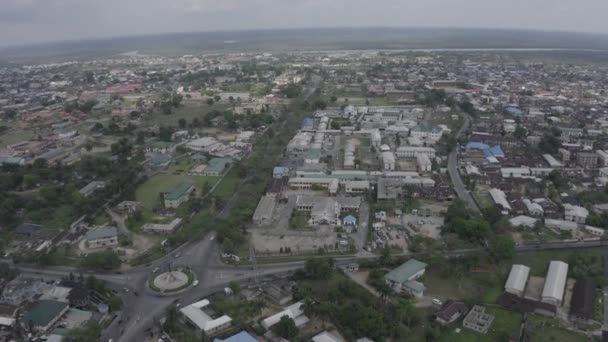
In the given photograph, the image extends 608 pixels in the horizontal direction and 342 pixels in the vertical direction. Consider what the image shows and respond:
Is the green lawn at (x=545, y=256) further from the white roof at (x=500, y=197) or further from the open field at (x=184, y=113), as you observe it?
the open field at (x=184, y=113)

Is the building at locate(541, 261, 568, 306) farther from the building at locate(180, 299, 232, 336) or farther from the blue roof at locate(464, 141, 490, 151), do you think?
the blue roof at locate(464, 141, 490, 151)

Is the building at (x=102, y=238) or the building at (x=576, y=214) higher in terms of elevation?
the building at (x=576, y=214)

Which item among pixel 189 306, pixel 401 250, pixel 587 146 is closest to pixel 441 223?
pixel 401 250

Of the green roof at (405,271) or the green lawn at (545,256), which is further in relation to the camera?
the green lawn at (545,256)

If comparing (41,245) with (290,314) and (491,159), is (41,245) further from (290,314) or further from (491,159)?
(491,159)

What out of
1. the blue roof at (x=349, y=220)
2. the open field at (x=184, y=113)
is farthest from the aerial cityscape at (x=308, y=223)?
the open field at (x=184, y=113)

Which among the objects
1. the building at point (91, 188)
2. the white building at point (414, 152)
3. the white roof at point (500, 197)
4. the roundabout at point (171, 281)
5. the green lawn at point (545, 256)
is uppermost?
the white building at point (414, 152)

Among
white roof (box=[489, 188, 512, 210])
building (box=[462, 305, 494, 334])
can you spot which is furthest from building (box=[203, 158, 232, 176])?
building (box=[462, 305, 494, 334])

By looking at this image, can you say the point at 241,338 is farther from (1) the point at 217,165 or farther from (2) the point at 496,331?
(1) the point at 217,165

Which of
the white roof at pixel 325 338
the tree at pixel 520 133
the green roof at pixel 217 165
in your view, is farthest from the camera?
the tree at pixel 520 133
